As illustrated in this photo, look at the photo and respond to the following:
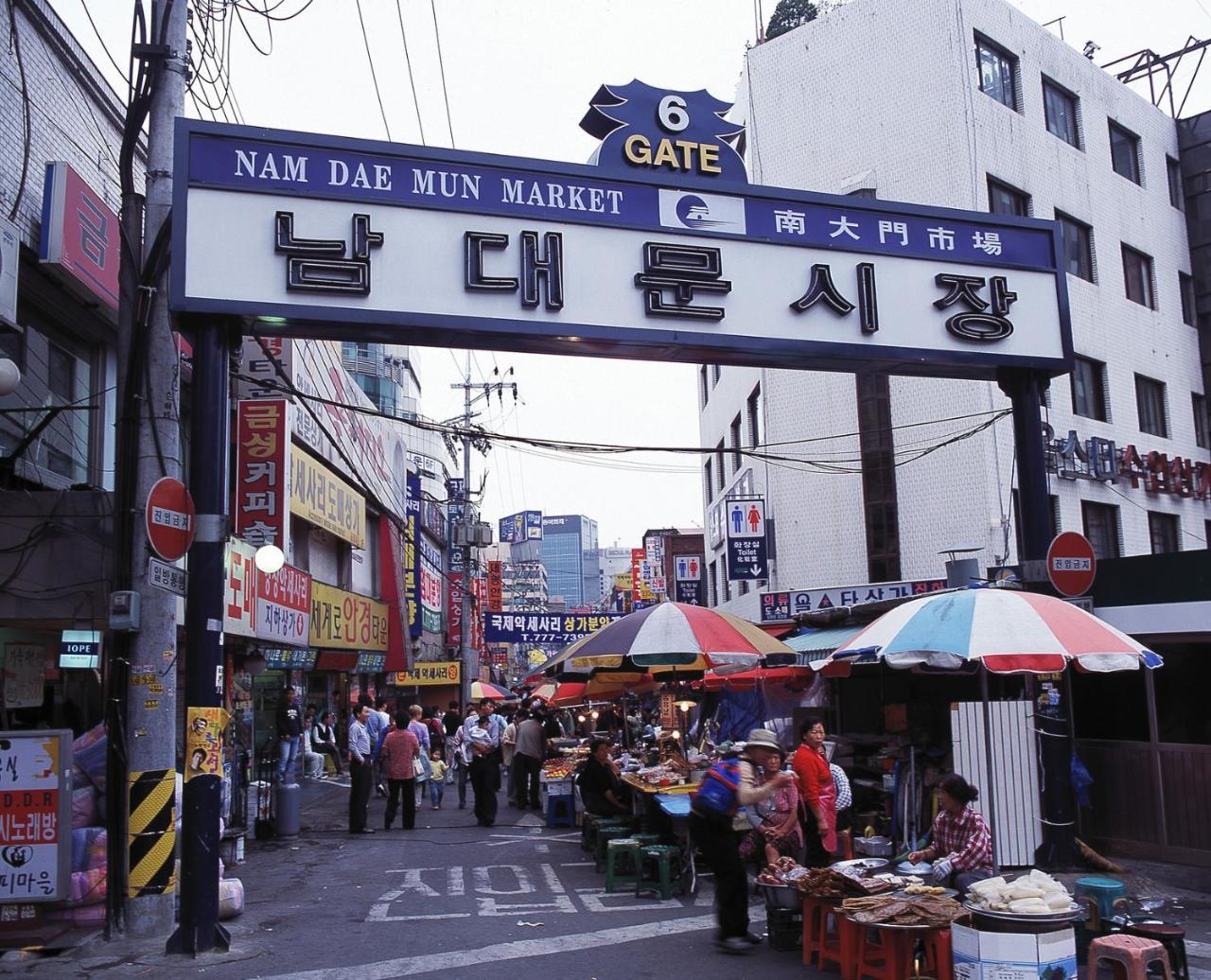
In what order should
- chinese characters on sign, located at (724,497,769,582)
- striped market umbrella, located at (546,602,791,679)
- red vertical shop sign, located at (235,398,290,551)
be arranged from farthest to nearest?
chinese characters on sign, located at (724,497,769,582)
red vertical shop sign, located at (235,398,290,551)
striped market umbrella, located at (546,602,791,679)

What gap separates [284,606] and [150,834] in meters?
7.93

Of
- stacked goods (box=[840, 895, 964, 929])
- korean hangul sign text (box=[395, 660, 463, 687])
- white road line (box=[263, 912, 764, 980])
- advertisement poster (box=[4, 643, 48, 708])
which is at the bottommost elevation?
white road line (box=[263, 912, 764, 980])

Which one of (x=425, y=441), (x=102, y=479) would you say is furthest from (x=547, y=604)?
(x=102, y=479)

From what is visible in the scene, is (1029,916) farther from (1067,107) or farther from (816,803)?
(1067,107)

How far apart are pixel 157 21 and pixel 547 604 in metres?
120

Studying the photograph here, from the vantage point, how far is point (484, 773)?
17.7 m

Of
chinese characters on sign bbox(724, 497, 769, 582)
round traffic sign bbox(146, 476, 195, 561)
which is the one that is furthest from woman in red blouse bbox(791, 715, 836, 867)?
chinese characters on sign bbox(724, 497, 769, 582)

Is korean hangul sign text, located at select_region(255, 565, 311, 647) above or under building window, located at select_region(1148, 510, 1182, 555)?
under

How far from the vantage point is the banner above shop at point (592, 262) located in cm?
968

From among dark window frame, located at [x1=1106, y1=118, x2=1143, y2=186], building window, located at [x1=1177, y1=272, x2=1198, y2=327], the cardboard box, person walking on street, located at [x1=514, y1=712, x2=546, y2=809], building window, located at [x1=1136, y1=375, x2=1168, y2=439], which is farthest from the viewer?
building window, located at [x1=1177, y1=272, x2=1198, y2=327]

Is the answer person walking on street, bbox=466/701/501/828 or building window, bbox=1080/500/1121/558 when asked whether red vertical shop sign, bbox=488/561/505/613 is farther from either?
person walking on street, bbox=466/701/501/828

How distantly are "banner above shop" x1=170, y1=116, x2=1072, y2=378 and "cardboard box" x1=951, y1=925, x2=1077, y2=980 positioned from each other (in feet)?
20.1

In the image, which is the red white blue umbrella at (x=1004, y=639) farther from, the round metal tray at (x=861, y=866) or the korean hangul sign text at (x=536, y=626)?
the korean hangul sign text at (x=536, y=626)

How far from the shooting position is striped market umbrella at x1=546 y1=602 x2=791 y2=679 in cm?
1273
